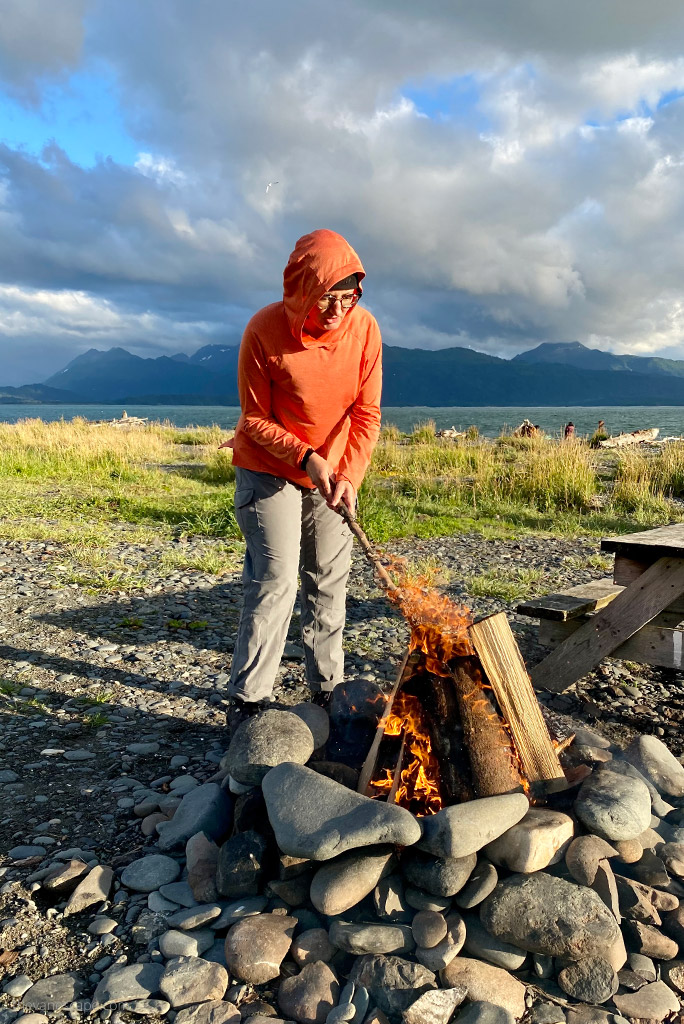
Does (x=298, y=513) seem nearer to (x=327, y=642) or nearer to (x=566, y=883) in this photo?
(x=327, y=642)

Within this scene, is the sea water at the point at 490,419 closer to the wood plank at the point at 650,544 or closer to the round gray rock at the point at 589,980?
the wood plank at the point at 650,544

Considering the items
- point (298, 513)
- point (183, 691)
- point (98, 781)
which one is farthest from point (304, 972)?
point (183, 691)

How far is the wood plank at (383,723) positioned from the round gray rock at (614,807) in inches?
28.4

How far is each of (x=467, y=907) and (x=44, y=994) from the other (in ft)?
4.03

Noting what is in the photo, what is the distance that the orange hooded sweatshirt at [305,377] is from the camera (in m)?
2.92

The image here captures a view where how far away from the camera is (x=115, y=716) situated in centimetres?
376

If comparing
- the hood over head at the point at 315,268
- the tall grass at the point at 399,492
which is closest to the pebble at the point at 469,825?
the hood over head at the point at 315,268

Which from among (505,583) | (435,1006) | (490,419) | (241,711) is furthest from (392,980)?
(490,419)

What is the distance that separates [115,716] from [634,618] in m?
2.81

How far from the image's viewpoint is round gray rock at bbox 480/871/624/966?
1999mm

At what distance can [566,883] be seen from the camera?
2.12m

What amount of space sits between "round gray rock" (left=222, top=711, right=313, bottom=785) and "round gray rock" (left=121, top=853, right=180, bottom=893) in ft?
1.21

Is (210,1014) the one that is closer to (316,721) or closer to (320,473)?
(316,721)

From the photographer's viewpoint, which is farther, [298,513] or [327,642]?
[327,642]
